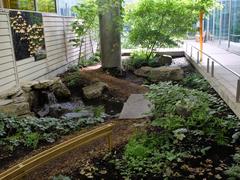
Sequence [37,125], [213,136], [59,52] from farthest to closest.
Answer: [59,52], [37,125], [213,136]

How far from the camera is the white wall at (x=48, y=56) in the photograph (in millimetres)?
6391

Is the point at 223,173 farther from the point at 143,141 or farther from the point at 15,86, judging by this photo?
the point at 15,86

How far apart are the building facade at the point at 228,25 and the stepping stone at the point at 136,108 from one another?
6.22m

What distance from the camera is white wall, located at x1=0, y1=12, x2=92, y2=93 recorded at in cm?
639

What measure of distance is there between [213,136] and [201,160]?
656 millimetres

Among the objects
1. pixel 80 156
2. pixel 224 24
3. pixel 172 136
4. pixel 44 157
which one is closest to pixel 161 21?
pixel 224 24

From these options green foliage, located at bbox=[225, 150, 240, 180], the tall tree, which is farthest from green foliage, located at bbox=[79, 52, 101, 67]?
green foliage, located at bbox=[225, 150, 240, 180]

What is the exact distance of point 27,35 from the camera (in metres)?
7.69

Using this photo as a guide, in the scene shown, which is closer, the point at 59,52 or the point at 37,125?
the point at 37,125

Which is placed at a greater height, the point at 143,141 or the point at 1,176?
the point at 1,176

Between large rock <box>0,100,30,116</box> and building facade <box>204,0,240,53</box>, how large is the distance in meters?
8.74

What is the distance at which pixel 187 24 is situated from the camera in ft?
34.9

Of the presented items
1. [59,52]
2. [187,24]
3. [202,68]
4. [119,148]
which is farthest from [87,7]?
[119,148]

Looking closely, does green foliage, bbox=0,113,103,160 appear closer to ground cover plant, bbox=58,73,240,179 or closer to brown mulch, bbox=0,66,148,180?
brown mulch, bbox=0,66,148,180
